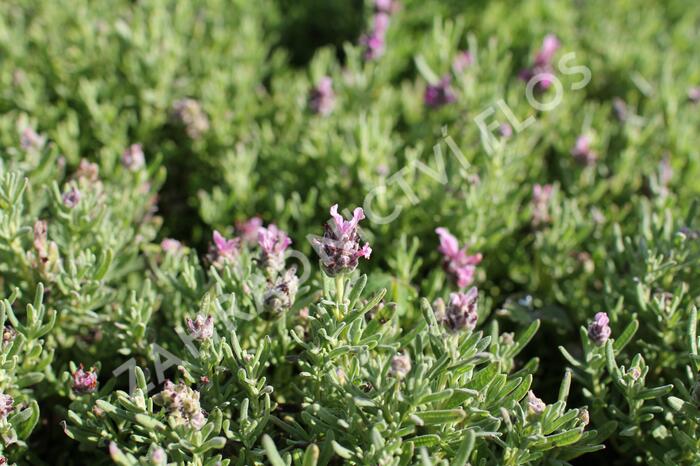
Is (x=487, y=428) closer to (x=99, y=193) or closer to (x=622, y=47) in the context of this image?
(x=99, y=193)

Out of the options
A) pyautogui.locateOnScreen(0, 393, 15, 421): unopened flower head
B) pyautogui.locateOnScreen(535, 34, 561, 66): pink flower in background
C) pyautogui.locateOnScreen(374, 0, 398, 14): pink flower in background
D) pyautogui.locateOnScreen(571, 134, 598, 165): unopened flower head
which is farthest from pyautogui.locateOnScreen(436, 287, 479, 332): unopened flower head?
pyautogui.locateOnScreen(374, 0, 398, 14): pink flower in background

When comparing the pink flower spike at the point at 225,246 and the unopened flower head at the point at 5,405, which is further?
the pink flower spike at the point at 225,246

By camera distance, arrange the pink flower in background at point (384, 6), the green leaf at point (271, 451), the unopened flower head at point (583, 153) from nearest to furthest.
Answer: the green leaf at point (271, 451), the unopened flower head at point (583, 153), the pink flower in background at point (384, 6)

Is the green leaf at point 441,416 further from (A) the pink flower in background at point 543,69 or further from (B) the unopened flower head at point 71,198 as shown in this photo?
(A) the pink flower in background at point 543,69

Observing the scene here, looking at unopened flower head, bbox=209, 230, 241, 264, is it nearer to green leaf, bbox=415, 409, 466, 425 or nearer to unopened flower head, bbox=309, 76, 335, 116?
green leaf, bbox=415, 409, 466, 425

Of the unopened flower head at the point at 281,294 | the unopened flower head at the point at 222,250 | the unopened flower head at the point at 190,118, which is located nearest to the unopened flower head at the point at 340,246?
the unopened flower head at the point at 281,294

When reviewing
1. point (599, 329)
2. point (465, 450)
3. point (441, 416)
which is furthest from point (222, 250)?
point (599, 329)

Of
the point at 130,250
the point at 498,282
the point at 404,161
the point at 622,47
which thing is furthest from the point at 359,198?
the point at 622,47
